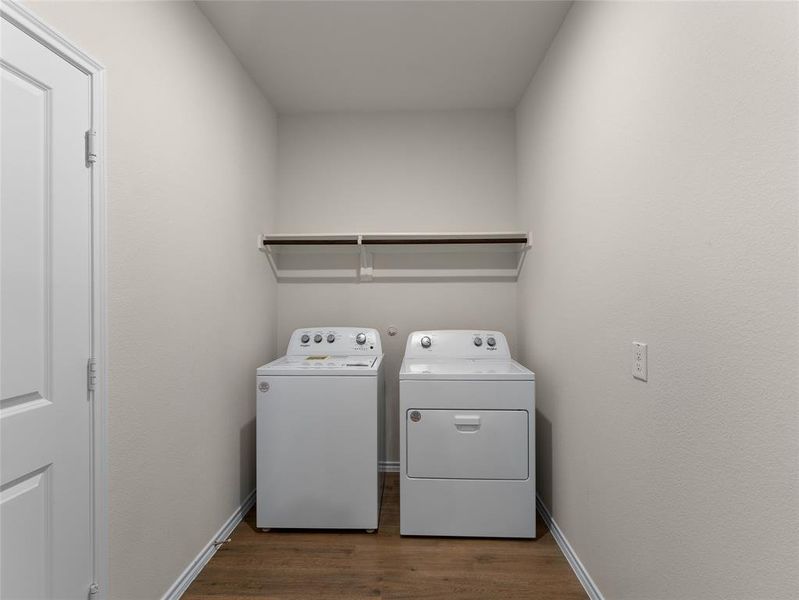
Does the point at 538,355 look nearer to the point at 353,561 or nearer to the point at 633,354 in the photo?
the point at 633,354

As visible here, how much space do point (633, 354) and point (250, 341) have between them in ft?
6.46

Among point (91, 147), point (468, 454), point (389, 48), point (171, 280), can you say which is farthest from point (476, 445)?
point (389, 48)

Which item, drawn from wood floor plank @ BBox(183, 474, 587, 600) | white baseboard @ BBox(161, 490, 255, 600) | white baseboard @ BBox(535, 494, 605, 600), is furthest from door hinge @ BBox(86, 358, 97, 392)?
white baseboard @ BBox(535, 494, 605, 600)

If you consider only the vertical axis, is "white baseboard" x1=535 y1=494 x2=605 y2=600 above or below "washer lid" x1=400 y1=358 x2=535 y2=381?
below

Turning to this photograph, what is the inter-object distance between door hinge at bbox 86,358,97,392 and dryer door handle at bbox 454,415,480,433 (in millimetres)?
1524

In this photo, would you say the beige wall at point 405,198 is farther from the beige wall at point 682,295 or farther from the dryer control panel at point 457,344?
the beige wall at point 682,295

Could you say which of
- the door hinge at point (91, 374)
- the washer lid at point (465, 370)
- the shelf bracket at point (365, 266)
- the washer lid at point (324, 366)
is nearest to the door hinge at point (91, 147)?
the door hinge at point (91, 374)

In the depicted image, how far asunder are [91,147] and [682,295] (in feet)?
5.64

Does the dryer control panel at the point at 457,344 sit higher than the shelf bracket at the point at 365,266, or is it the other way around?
the shelf bracket at the point at 365,266

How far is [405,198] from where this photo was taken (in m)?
2.99

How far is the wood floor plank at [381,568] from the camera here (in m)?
1.78

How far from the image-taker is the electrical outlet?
1334mm

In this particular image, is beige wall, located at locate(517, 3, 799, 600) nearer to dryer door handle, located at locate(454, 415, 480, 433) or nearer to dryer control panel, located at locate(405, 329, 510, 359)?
dryer door handle, located at locate(454, 415, 480, 433)

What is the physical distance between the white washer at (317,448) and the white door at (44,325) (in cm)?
98
